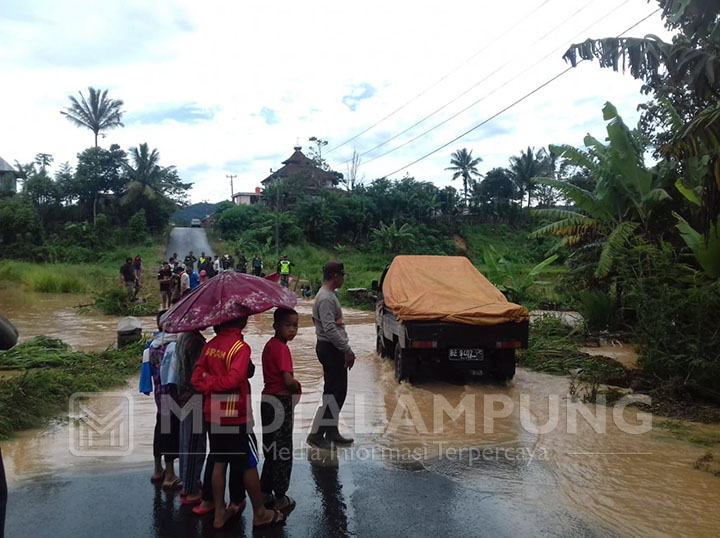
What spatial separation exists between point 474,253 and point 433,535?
4299cm

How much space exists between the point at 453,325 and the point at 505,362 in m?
1.17

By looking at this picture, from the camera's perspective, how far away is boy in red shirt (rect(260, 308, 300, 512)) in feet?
14.6

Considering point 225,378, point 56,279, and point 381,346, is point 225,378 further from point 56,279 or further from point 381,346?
point 56,279

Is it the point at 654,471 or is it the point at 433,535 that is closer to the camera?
the point at 433,535

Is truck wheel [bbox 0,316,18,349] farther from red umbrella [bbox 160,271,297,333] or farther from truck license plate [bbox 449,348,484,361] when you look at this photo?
truck license plate [bbox 449,348,484,361]

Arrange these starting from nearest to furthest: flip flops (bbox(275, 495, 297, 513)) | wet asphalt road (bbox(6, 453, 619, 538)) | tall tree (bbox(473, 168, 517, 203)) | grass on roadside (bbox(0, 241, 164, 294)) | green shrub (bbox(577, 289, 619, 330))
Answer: wet asphalt road (bbox(6, 453, 619, 538))
flip flops (bbox(275, 495, 297, 513))
green shrub (bbox(577, 289, 619, 330))
grass on roadside (bbox(0, 241, 164, 294))
tall tree (bbox(473, 168, 517, 203))

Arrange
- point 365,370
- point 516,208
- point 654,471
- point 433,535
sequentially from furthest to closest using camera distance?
point 516,208 → point 365,370 → point 654,471 → point 433,535

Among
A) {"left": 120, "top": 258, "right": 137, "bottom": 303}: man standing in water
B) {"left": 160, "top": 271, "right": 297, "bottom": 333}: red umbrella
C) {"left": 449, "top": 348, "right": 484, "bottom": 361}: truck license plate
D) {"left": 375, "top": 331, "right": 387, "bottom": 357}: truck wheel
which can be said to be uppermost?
{"left": 120, "top": 258, "right": 137, "bottom": 303}: man standing in water

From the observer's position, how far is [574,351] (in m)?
10.7

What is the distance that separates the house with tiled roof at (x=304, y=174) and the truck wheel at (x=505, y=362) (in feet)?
122

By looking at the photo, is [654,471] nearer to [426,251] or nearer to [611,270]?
[611,270]

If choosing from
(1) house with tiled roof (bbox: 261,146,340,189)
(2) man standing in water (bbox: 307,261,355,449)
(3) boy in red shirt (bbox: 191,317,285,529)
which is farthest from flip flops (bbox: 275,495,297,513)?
(1) house with tiled roof (bbox: 261,146,340,189)

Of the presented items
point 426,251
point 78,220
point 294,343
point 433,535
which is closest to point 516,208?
point 426,251

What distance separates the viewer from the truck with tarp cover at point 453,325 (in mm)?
8195
